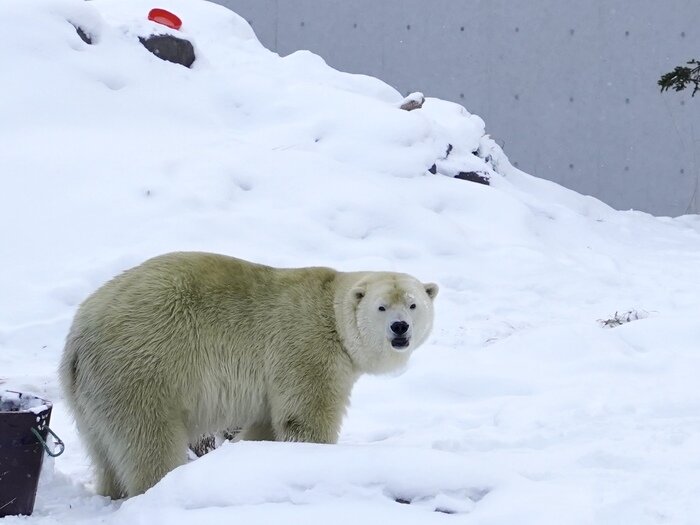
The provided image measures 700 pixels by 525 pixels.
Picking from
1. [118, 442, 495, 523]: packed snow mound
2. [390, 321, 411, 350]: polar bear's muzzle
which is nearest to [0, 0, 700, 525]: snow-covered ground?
[118, 442, 495, 523]: packed snow mound

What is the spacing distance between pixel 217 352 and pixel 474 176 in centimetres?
→ 620

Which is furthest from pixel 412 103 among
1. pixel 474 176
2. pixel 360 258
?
pixel 360 258

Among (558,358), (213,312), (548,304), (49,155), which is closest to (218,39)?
(49,155)

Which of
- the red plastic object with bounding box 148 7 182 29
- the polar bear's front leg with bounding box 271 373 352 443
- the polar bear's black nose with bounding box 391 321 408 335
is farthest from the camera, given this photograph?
the red plastic object with bounding box 148 7 182 29

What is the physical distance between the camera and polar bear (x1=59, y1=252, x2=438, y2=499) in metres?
3.21

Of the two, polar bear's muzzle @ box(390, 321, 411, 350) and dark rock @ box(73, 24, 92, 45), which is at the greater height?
dark rock @ box(73, 24, 92, 45)

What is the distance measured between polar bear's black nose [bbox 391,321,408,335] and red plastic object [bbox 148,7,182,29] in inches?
281

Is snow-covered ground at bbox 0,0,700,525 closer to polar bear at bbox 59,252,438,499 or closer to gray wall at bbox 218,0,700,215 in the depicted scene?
polar bear at bbox 59,252,438,499

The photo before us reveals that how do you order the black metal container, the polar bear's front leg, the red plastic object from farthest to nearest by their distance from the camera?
1. the red plastic object
2. the polar bear's front leg
3. the black metal container

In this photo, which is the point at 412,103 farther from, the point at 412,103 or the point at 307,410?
the point at 307,410

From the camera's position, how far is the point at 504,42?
12.8 meters

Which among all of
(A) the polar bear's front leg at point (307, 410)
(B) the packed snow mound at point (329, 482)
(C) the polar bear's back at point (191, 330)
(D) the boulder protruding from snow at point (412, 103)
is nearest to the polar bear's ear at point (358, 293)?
(C) the polar bear's back at point (191, 330)

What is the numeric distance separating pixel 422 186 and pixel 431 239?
0.98 meters

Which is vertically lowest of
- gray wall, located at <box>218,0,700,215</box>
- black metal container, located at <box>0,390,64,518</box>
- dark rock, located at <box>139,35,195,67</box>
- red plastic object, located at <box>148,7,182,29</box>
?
black metal container, located at <box>0,390,64,518</box>
